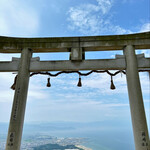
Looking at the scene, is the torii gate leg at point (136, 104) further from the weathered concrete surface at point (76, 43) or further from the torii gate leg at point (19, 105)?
the torii gate leg at point (19, 105)

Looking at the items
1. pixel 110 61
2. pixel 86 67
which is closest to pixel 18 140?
pixel 86 67

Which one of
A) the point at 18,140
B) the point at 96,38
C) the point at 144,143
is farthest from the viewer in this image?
the point at 96,38

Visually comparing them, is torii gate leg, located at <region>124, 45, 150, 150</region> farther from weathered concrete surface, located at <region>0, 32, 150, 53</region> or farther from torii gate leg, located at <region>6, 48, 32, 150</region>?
torii gate leg, located at <region>6, 48, 32, 150</region>

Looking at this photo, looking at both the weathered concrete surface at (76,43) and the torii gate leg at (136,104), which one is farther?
the weathered concrete surface at (76,43)

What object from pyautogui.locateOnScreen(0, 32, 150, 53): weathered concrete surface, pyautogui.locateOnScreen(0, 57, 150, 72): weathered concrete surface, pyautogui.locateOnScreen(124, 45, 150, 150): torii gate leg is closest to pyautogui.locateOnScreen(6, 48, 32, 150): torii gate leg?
pyautogui.locateOnScreen(0, 57, 150, 72): weathered concrete surface

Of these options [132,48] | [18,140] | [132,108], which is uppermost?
[132,48]

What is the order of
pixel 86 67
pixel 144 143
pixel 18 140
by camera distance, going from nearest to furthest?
1. pixel 144 143
2. pixel 18 140
3. pixel 86 67

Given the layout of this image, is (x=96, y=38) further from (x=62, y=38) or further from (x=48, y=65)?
(x=48, y=65)

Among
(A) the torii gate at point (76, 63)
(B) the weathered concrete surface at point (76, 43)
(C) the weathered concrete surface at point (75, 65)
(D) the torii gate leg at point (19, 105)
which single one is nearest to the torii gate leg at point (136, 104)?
(A) the torii gate at point (76, 63)
